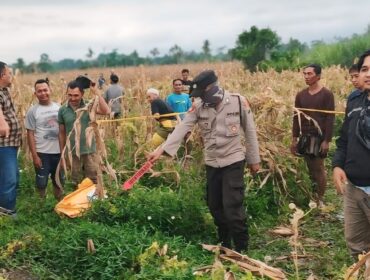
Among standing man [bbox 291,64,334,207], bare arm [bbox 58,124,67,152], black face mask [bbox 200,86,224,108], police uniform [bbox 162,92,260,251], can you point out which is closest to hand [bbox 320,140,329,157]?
standing man [bbox 291,64,334,207]

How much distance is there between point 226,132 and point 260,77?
1224 centimetres

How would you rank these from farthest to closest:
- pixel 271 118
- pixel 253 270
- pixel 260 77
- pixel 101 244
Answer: pixel 260 77 < pixel 271 118 < pixel 101 244 < pixel 253 270

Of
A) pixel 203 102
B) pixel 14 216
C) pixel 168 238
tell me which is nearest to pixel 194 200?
pixel 168 238

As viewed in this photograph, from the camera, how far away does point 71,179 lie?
627cm


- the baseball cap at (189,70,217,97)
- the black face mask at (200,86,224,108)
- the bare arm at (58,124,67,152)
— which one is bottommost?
the bare arm at (58,124,67,152)

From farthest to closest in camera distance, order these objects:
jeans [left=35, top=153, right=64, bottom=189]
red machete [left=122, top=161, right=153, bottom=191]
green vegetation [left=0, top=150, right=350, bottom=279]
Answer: jeans [left=35, top=153, right=64, bottom=189]
red machete [left=122, top=161, right=153, bottom=191]
green vegetation [left=0, top=150, right=350, bottom=279]

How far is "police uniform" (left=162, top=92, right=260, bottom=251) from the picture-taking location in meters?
4.64

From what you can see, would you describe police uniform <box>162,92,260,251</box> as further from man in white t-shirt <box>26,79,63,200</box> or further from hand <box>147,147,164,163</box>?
man in white t-shirt <box>26,79,63,200</box>

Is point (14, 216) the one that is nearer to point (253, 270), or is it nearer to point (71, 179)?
point (71, 179)

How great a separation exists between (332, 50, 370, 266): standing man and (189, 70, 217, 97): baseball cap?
1358 mm

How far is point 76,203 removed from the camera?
5.36 metres

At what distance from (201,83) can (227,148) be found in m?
0.61

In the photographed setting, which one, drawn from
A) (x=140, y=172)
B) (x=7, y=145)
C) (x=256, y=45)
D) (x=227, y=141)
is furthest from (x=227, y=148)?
(x=256, y=45)

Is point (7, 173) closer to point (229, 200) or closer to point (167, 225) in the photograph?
point (167, 225)
